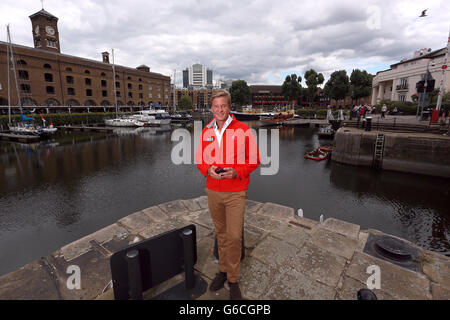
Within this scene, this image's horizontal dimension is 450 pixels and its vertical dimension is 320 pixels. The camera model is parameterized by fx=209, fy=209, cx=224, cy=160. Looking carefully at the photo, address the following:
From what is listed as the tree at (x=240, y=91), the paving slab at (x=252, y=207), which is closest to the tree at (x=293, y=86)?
the tree at (x=240, y=91)

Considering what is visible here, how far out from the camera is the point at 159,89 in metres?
65.8

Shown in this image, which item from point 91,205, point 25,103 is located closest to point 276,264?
point 91,205

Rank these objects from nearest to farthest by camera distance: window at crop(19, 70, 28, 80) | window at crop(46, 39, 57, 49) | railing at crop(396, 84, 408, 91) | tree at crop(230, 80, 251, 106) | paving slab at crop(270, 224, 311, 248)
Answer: paving slab at crop(270, 224, 311, 248) → railing at crop(396, 84, 408, 91) → window at crop(19, 70, 28, 80) → window at crop(46, 39, 57, 49) → tree at crop(230, 80, 251, 106)

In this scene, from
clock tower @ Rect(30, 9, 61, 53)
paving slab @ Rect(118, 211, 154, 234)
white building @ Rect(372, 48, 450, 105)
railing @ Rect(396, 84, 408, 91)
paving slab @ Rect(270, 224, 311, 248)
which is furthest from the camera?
clock tower @ Rect(30, 9, 61, 53)

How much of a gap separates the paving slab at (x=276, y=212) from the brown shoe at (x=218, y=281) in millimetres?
2277

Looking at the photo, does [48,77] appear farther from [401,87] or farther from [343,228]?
[401,87]

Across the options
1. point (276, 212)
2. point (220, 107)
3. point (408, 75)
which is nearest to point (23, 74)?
point (276, 212)

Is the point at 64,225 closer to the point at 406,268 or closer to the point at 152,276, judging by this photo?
the point at 152,276

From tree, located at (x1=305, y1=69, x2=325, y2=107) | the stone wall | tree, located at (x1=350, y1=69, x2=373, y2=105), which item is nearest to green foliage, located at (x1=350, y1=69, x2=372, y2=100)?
tree, located at (x1=350, y1=69, x2=373, y2=105)

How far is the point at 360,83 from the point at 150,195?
59.9 metres

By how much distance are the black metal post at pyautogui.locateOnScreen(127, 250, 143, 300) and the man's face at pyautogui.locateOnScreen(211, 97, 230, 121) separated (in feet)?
5.49

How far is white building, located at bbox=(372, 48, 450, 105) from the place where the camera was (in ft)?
101

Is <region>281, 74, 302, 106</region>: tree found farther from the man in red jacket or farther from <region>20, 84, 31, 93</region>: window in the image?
the man in red jacket

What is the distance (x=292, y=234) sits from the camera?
3951 mm
